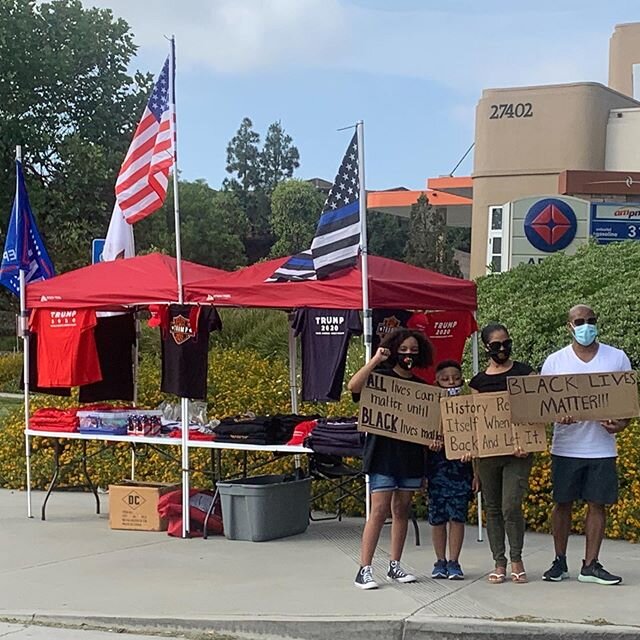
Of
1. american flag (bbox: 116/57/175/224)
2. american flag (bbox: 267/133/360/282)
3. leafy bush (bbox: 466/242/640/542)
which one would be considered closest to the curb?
american flag (bbox: 267/133/360/282)

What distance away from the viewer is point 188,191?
74.4 metres

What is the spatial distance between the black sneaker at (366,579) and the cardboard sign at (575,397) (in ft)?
4.96

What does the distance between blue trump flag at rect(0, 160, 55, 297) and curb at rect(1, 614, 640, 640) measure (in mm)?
4873

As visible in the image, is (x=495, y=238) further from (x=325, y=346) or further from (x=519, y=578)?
(x=519, y=578)

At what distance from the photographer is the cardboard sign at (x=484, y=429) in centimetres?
768

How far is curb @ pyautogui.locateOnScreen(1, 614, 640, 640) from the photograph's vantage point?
6.71m

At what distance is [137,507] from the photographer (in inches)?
412

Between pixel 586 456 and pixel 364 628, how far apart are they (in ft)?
6.70

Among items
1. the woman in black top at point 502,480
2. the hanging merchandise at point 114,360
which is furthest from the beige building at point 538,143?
the woman in black top at point 502,480

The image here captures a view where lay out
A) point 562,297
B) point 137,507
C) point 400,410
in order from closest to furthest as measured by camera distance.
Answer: point 400,410 → point 137,507 → point 562,297

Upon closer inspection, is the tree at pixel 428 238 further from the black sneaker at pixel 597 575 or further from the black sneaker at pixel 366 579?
the black sneaker at pixel 366 579

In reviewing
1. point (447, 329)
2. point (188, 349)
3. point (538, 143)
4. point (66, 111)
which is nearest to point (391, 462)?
point (447, 329)

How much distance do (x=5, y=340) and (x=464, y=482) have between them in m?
36.8

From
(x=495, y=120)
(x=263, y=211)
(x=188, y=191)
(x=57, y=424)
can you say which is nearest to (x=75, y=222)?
(x=495, y=120)
